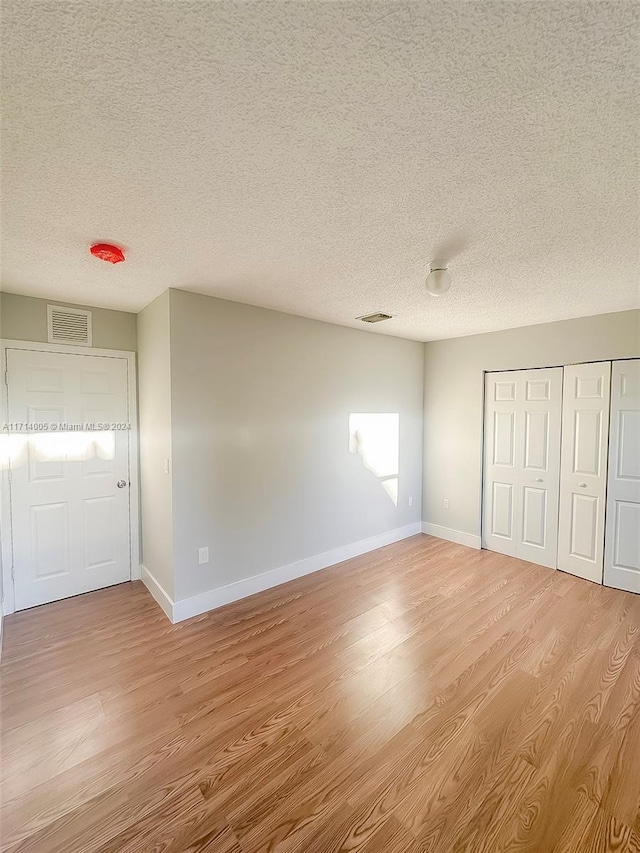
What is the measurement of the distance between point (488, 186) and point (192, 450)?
242cm

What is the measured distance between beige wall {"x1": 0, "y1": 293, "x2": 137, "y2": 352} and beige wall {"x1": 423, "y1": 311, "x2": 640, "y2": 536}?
3574 millimetres

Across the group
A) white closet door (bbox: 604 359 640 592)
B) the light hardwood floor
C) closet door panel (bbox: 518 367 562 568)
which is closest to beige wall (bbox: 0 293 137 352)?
the light hardwood floor

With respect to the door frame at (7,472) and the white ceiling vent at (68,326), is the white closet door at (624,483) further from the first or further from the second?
the white ceiling vent at (68,326)

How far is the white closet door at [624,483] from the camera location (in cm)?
312

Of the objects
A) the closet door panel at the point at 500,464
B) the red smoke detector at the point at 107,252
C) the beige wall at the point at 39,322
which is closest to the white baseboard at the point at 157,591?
the beige wall at the point at 39,322

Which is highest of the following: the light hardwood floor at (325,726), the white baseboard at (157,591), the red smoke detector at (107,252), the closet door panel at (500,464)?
the red smoke detector at (107,252)

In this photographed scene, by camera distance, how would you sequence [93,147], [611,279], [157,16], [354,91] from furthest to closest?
1. [611,279]
2. [93,147]
3. [354,91]
4. [157,16]

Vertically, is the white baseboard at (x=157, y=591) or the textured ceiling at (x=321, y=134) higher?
the textured ceiling at (x=321, y=134)

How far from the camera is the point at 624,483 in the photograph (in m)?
3.17

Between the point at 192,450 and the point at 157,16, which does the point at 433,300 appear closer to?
the point at 192,450

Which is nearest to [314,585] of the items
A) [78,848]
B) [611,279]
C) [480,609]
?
[480,609]

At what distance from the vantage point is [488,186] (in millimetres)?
1435

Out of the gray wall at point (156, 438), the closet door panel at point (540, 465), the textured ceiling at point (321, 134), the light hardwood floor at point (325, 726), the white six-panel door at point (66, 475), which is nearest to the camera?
the textured ceiling at point (321, 134)

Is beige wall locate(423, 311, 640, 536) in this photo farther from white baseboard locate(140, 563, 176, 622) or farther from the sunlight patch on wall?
white baseboard locate(140, 563, 176, 622)
